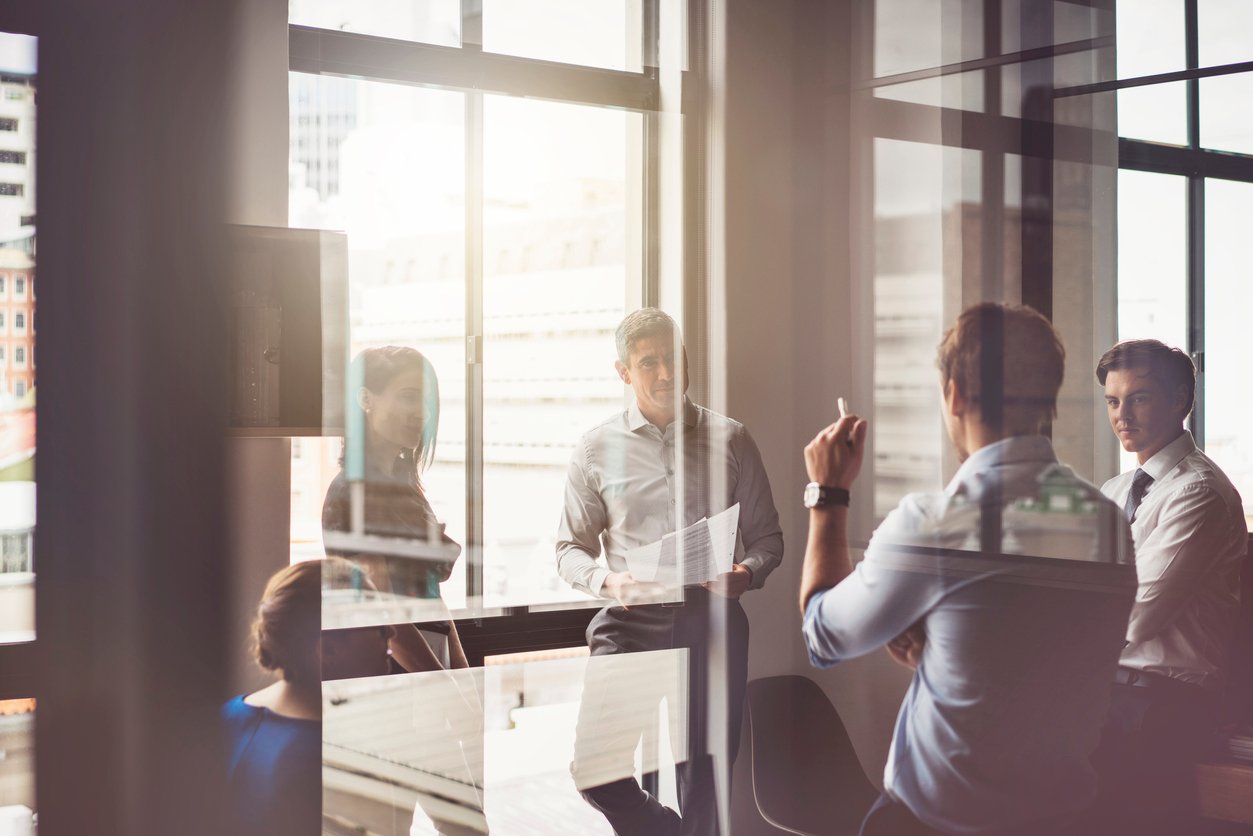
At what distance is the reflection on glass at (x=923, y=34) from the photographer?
212 centimetres

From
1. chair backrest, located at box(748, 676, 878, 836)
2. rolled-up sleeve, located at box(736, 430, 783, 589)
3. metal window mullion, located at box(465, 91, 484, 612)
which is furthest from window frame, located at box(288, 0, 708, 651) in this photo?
chair backrest, located at box(748, 676, 878, 836)

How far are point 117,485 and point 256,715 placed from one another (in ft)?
2.00

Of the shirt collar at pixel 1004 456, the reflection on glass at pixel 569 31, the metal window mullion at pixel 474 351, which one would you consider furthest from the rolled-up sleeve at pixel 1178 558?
the reflection on glass at pixel 569 31

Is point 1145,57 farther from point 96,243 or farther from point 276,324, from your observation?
point 96,243

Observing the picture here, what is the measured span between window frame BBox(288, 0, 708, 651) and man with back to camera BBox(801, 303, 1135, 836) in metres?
0.95

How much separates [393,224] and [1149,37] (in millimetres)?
1698

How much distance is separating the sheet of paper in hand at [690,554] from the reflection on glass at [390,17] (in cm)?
144

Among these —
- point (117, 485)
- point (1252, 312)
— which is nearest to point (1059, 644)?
point (1252, 312)

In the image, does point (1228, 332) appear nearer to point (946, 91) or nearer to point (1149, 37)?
point (1149, 37)

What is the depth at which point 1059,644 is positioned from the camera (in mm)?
1888

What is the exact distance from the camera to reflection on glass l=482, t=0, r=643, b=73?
267 centimetres

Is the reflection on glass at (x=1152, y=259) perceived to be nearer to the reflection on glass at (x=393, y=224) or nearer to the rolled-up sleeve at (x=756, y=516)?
the rolled-up sleeve at (x=756, y=516)

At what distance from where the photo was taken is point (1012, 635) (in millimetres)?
1910

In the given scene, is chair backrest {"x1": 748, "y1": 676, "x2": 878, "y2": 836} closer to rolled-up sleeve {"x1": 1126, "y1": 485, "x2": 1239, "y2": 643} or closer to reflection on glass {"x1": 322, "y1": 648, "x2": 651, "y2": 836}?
reflection on glass {"x1": 322, "y1": 648, "x2": 651, "y2": 836}
